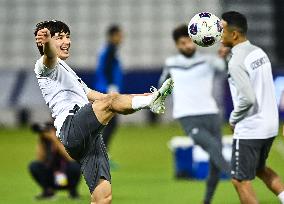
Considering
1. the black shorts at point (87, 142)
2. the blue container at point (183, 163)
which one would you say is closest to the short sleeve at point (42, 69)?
the black shorts at point (87, 142)

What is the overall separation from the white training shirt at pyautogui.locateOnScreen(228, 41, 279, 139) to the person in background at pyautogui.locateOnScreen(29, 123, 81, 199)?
138 inches

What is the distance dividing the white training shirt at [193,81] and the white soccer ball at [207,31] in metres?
3.25

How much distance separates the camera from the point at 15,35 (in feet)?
89.6

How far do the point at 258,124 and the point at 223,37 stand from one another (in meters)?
0.92

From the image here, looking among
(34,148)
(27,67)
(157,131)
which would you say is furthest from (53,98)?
(27,67)

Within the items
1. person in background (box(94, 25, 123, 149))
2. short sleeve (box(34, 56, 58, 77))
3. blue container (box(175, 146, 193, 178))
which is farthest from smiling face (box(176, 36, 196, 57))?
person in background (box(94, 25, 123, 149))

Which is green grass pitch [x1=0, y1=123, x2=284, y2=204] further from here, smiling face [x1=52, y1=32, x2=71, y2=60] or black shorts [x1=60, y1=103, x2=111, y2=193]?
smiling face [x1=52, y1=32, x2=71, y2=60]

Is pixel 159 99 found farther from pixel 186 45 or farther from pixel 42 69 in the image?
pixel 186 45

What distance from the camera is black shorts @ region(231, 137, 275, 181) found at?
A: 9656 millimetres

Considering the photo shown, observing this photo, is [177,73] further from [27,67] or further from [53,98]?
[27,67]

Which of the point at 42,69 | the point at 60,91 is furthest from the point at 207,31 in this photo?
the point at 42,69

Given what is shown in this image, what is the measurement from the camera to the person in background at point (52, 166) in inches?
502

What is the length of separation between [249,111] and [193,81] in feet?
10.8

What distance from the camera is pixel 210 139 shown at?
12516mm
